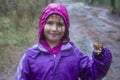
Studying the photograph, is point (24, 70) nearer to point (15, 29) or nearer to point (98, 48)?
point (98, 48)

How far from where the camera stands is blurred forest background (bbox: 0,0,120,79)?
9055mm

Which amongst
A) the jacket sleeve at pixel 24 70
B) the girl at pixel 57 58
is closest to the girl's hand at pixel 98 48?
the girl at pixel 57 58

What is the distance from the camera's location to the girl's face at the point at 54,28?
278 centimetres

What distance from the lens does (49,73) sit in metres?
2.70

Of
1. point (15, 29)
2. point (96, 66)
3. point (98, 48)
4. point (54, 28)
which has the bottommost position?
point (15, 29)

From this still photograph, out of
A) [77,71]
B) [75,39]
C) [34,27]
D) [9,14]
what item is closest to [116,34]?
[75,39]

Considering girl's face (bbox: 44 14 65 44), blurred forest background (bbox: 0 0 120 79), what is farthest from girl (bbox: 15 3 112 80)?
blurred forest background (bbox: 0 0 120 79)

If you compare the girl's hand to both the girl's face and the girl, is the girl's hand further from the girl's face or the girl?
the girl's face

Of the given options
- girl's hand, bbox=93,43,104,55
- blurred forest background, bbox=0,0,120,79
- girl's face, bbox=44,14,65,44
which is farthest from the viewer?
blurred forest background, bbox=0,0,120,79

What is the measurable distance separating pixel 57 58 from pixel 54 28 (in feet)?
0.85

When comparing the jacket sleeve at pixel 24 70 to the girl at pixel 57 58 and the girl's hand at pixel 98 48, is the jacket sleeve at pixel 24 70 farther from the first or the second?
the girl's hand at pixel 98 48

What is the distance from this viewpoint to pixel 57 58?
8.95 ft

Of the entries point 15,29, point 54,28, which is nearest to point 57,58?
point 54,28

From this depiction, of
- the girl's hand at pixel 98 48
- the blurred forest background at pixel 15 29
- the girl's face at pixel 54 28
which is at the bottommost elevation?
the blurred forest background at pixel 15 29
